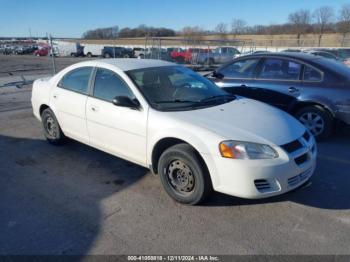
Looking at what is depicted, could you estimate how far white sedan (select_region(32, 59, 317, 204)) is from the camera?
3.06 m

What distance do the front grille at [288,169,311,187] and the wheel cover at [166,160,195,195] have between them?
1.00 m

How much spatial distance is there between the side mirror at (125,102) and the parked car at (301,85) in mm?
3067

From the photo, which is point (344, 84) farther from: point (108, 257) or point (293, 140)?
point (108, 257)

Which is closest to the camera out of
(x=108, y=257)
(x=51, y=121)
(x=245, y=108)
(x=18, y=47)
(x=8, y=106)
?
(x=108, y=257)

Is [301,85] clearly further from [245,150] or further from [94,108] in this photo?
[94,108]

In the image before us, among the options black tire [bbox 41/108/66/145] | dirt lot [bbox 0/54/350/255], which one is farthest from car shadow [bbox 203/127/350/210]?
black tire [bbox 41/108/66/145]

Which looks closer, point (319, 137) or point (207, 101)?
point (207, 101)

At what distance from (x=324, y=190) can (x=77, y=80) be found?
3.71 m

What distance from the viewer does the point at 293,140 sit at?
328 centimetres

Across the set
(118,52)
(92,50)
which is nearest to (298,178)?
(118,52)

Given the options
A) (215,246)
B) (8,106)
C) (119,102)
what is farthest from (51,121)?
(8,106)

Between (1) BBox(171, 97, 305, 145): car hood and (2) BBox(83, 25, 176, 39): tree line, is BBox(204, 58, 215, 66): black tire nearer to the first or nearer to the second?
(1) BBox(171, 97, 305, 145): car hood

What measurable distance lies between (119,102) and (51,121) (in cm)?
209

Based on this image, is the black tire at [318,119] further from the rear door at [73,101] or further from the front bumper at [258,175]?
the rear door at [73,101]
